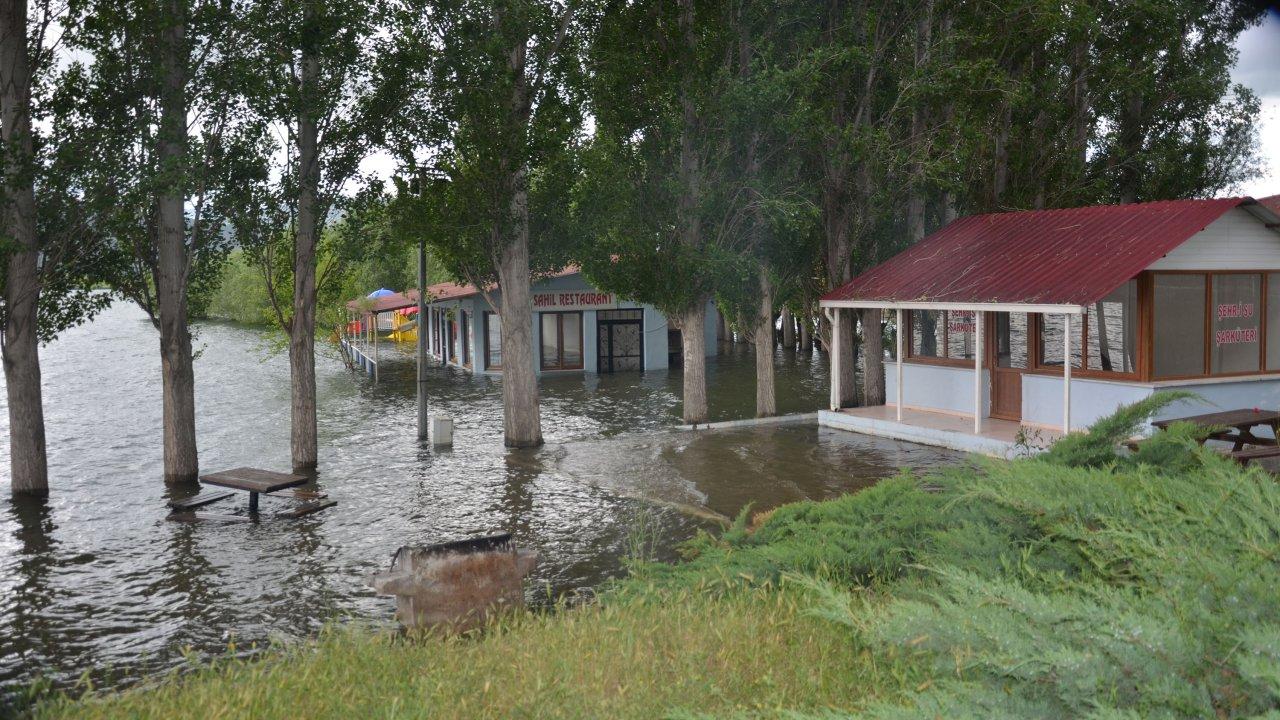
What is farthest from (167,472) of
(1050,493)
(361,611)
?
(1050,493)

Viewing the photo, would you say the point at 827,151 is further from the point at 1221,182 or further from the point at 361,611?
the point at 1221,182

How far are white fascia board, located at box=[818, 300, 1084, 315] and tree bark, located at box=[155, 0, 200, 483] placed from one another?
12690 millimetres

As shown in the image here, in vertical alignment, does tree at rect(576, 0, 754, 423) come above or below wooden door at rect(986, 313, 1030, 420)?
above

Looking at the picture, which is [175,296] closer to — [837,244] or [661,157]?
[661,157]

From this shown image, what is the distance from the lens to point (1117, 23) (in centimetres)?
2878

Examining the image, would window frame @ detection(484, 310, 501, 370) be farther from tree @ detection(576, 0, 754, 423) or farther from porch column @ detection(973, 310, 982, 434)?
porch column @ detection(973, 310, 982, 434)

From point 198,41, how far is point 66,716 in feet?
50.5

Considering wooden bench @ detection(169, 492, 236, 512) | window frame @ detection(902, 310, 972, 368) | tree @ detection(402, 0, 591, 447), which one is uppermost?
tree @ detection(402, 0, 591, 447)

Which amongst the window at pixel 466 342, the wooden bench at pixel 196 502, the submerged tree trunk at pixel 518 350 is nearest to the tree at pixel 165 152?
the wooden bench at pixel 196 502

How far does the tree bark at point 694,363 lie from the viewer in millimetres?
24250

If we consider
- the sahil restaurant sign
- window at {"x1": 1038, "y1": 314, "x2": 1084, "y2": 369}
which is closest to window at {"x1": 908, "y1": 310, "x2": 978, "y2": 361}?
window at {"x1": 1038, "y1": 314, "x2": 1084, "y2": 369}

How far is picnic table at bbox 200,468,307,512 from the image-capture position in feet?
52.1

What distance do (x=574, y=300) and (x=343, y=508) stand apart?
24.5m

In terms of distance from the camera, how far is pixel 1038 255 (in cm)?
1923
